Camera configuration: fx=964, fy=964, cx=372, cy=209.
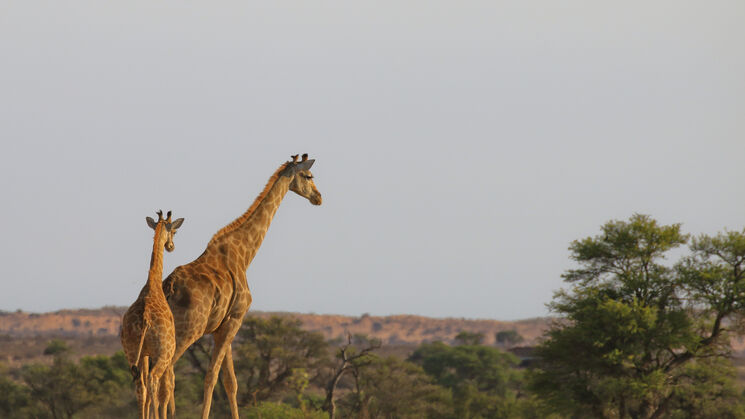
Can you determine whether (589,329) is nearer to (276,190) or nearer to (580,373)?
(580,373)

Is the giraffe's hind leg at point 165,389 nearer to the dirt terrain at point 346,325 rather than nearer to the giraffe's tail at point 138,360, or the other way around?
the giraffe's tail at point 138,360

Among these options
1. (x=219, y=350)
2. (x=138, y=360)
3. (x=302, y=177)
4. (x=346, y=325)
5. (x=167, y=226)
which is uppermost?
(x=346, y=325)

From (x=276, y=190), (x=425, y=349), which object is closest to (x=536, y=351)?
(x=276, y=190)

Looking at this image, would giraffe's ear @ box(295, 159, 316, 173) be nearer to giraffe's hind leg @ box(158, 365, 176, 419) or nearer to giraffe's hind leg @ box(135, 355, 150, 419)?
giraffe's hind leg @ box(158, 365, 176, 419)

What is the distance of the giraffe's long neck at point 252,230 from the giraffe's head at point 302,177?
88 mm

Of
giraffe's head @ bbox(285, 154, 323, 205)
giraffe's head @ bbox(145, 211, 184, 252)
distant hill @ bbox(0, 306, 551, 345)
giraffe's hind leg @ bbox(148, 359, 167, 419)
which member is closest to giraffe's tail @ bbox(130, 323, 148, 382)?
giraffe's hind leg @ bbox(148, 359, 167, 419)

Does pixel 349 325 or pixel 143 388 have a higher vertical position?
pixel 349 325

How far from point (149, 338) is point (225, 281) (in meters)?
1.33

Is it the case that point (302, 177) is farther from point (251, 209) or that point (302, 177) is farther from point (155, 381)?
point (155, 381)

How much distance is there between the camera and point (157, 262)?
34.0 ft

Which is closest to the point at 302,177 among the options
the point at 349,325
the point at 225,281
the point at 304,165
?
the point at 304,165

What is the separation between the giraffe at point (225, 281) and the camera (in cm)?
1066

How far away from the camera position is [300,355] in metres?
45.5

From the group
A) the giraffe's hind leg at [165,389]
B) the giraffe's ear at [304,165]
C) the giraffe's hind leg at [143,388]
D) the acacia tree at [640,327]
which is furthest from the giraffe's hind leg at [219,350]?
the acacia tree at [640,327]
